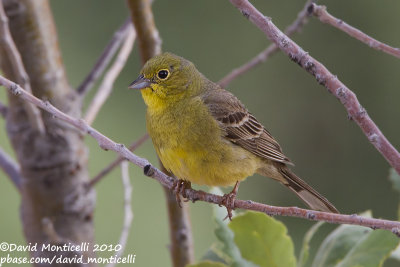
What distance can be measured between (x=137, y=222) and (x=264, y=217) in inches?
188

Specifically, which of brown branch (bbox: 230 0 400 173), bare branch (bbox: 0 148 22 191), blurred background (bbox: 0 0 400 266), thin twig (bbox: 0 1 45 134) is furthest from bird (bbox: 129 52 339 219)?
blurred background (bbox: 0 0 400 266)

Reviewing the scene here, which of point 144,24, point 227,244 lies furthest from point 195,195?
point 144,24

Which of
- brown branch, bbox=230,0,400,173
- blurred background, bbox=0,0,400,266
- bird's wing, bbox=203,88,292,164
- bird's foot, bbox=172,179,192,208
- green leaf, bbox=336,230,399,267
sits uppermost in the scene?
blurred background, bbox=0,0,400,266

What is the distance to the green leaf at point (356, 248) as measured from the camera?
2021mm

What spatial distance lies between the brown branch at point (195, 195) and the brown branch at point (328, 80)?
0.17 m

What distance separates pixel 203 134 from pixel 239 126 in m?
0.41

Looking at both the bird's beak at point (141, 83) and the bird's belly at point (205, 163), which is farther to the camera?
the bird's beak at point (141, 83)

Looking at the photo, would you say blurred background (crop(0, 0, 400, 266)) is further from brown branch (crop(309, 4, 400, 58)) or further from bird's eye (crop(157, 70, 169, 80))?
brown branch (crop(309, 4, 400, 58))

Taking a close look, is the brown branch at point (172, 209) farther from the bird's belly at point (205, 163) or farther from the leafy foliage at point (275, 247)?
the leafy foliage at point (275, 247)

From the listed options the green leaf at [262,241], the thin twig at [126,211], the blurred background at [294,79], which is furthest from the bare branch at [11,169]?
the blurred background at [294,79]

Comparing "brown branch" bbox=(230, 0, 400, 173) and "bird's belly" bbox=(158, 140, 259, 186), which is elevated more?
"bird's belly" bbox=(158, 140, 259, 186)

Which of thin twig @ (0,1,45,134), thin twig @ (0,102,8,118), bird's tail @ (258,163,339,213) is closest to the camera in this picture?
thin twig @ (0,1,45,134)

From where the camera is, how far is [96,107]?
2.93m

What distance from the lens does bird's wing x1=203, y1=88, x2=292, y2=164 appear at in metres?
3.07
